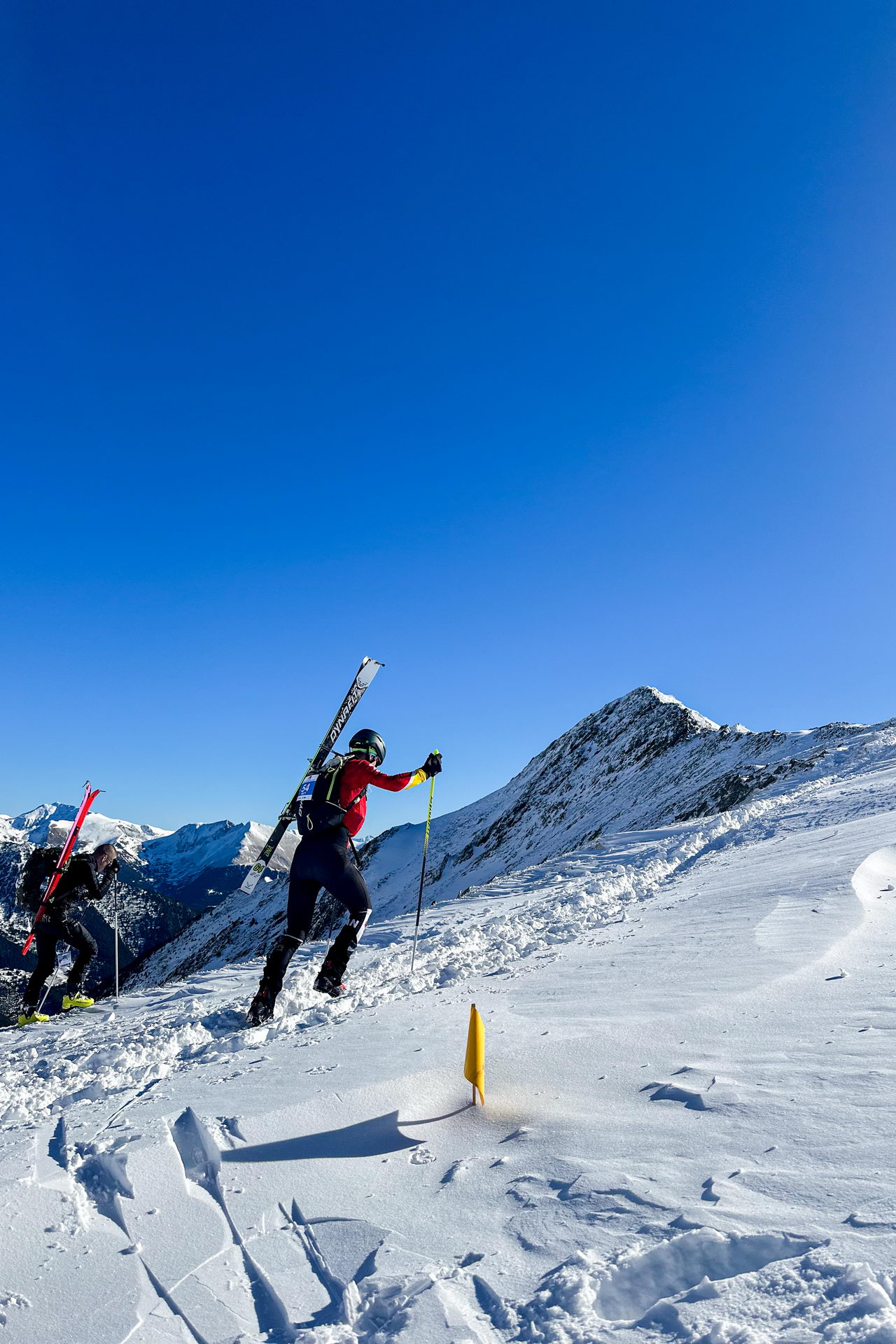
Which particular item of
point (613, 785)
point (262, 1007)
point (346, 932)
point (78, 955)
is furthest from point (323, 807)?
point (613, 785)

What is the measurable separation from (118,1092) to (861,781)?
19243 mm

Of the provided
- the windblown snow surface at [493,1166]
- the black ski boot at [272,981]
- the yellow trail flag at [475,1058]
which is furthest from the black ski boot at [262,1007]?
the yellow trail flag at [475,1058]

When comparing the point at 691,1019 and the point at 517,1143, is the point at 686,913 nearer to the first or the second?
the point at 691,1019

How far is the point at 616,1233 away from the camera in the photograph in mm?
2506

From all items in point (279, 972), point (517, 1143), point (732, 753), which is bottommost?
point (517, 1143)

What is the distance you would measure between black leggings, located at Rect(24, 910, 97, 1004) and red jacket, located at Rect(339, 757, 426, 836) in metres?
4.57

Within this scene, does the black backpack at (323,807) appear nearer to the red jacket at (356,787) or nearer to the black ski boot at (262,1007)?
the red jacket at (356,787)

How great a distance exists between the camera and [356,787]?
24.3ft

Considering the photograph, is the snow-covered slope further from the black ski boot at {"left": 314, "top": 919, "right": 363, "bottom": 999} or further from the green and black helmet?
the black ski boot at {"left": 314, "top": 919, "right": 363, "bottom": 999}

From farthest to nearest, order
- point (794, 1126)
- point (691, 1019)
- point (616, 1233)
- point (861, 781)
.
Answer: point (861, 781), point (691, 1019), point (794, 1126), point (616, 1233)

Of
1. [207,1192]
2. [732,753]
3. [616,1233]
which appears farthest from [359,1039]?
[732,753]

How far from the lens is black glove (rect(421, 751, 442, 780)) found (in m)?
8.34

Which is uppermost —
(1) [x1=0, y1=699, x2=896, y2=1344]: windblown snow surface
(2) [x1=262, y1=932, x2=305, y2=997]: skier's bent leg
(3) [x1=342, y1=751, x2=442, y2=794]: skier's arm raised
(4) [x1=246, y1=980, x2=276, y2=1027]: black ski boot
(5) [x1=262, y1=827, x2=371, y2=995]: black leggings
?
(3) [x1=342, y1=751, x2=442, y2=794]: skier's arm raised

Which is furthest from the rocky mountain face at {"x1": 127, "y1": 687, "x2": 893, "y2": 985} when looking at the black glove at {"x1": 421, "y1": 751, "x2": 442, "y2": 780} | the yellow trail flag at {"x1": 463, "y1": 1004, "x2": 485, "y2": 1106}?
the yellow trail flag at {"x1": 463, "y1": 1004, "x2": 485, "y2": 1106}
